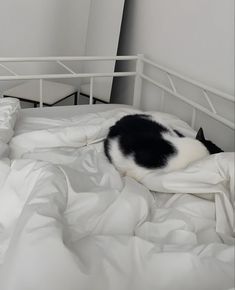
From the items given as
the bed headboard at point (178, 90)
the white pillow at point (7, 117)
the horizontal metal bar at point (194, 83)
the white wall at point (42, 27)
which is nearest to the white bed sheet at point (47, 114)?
the white pillow at point (7, 117)

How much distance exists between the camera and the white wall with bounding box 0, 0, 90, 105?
85.2 inches

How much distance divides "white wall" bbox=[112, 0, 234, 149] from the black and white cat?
0.78 feet

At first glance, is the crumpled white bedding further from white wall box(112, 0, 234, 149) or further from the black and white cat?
white wall box(112, 0, 234, 149)

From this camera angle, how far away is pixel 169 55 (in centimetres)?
163

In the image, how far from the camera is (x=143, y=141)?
1.18 meters

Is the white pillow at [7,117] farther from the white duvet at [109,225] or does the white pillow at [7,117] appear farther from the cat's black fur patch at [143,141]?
the cat's black fur patch at [143,141]

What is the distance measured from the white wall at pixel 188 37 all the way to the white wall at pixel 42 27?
1.40 feet

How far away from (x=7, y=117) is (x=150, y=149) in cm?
57

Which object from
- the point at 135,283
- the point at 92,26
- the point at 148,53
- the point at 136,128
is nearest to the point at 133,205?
the point at 135,283

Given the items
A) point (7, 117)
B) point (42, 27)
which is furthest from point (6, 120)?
point (42, 27)

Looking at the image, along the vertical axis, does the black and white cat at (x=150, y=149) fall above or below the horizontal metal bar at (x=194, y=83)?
below

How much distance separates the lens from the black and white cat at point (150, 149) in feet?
3.75

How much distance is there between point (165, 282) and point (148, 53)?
130 centimetres

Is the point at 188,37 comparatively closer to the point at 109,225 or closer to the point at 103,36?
the point at 103,36
